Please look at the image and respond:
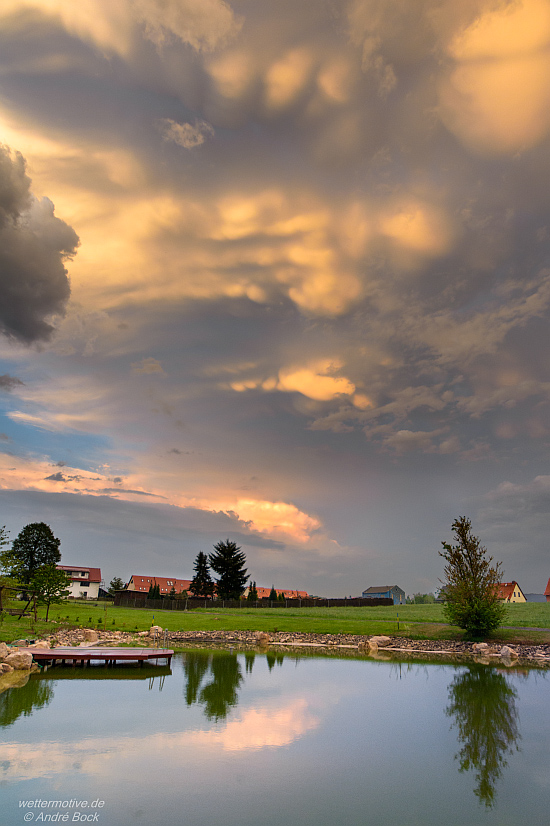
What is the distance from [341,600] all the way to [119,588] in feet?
167

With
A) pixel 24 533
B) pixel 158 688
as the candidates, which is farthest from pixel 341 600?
pixel 158 688

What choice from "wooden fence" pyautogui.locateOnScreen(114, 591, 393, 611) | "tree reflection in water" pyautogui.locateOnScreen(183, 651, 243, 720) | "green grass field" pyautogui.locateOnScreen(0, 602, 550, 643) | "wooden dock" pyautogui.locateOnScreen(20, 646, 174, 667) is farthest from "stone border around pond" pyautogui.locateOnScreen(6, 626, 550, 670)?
"wooden fence" pyautogui.locateOnScreen(114, 591, 393, 611)

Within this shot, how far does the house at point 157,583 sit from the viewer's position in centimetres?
10731

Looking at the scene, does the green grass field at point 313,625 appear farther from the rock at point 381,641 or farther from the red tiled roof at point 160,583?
the red tiled roof at point 160,583

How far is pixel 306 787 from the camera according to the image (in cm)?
1040

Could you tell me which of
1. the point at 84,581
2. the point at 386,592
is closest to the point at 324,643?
the point at 84,581

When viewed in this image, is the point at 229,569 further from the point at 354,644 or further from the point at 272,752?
the point at 272,752

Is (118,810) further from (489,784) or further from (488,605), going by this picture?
(488,605)

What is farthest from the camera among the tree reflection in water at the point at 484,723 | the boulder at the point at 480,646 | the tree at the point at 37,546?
the tree at the point at 37,546

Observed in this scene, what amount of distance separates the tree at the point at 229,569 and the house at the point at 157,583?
71.1 ft

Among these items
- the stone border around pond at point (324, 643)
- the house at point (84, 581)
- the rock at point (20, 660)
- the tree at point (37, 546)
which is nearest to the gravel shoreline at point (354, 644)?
the stone border around pond at point (324, 643)

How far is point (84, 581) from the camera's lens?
3814 inches

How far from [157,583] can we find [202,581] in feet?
73.6

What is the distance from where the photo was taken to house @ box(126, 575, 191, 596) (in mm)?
107312
